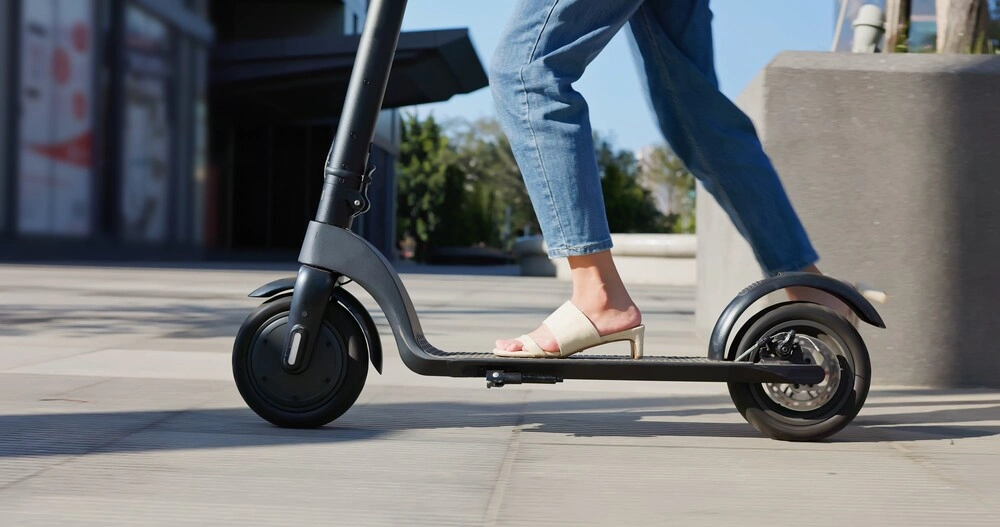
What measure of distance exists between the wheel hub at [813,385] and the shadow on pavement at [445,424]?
7.0 inches

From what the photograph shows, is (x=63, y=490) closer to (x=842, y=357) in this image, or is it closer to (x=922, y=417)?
(x=842, y=357)

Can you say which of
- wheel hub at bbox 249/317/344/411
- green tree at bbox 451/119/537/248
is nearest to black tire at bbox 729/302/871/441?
wheel hub at bbox 249/317/344/411

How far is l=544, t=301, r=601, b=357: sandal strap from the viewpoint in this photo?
9.07ft

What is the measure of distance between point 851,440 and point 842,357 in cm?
26

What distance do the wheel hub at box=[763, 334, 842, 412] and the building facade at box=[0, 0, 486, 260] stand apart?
20.1m

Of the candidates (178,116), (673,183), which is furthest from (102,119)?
(673,183)

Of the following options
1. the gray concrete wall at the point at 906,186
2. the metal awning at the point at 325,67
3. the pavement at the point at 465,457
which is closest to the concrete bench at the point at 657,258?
the metal awning at the point at 325,67

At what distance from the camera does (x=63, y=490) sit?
6.96ft

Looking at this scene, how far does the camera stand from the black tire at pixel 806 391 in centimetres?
275

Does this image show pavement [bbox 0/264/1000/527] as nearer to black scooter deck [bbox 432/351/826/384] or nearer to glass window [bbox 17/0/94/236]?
black scooter deck [bbox 432/351/826/384]

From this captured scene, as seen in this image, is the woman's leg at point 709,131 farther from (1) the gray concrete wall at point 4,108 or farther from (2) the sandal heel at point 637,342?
(1) the gray concrete wall at point 4,108

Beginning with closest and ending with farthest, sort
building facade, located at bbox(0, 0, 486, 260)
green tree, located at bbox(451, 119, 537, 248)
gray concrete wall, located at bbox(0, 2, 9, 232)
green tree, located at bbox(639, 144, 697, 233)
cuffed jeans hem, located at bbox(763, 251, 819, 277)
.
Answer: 1. cuffed jeans hem, located at bbox(763, 251, 819, 277)
2. gray concrete wall, located at bbox(0, 2, 9, 232)
3. building facade, located at bbox(0, 0, 486, 260)
4. green tree, located at bbox(639, 144, 697, 233)
5. green tree, located at bbox(451, 119, 537, 248)

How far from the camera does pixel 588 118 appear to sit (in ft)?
9.22

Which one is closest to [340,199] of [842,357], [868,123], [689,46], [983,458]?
[689,46]
